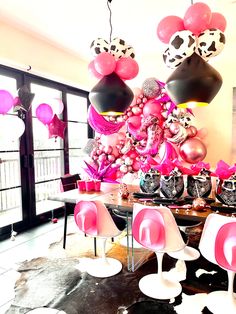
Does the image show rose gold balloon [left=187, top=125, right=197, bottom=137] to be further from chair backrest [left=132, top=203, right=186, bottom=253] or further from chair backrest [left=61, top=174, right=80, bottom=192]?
chair backrest [left=132, top=203, right=186, bottom=253]

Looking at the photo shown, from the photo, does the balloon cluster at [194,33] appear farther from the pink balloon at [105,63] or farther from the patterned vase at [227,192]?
the patterned vase at [227,192]

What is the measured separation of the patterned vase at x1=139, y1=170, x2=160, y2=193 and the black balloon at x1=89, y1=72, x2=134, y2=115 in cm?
66

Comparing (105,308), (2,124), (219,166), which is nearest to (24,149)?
(2,124)

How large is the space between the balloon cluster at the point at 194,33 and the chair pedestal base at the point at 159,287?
185cm

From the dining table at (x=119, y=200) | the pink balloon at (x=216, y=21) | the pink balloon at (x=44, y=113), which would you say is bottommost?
the dining table at (x=119, y=200)

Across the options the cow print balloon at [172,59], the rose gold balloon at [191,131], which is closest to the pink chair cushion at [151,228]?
the cow print balloon at [172,59]

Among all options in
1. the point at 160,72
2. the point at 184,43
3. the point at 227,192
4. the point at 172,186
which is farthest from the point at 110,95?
the point at 160,72

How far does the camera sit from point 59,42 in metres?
3.63

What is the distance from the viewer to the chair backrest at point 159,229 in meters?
1.81

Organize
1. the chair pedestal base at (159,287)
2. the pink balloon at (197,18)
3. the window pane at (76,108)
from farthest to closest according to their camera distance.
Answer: the window pane at (76,108)
the chair pedestal base at (159,287)
the pink balloon at (197,18)

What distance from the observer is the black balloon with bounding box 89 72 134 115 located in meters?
2.02

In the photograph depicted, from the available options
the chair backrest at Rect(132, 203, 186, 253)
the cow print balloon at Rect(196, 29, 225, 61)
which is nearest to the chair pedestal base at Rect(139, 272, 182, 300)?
the chair backrest at Rect(132, 203, 186, 253)

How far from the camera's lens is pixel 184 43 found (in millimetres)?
1766

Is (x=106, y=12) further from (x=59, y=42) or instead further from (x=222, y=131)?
(x=222, y=131)
